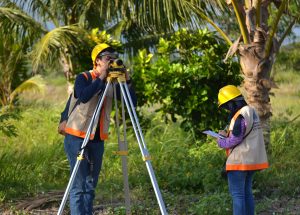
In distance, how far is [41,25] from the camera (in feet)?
40.4

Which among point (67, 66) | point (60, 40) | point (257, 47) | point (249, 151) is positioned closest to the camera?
point (249, 151)

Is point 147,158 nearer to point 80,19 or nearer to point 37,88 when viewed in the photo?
point 80,19

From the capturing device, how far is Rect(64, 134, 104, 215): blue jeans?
18.1 feet

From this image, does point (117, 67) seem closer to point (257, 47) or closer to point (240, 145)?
point (240, 145)

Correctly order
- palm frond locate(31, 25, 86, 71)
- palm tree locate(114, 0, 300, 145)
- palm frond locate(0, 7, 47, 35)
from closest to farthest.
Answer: palm tree locate(114, 0, 300, 145) → palm frond locate(0, 7, 47, 35) → palm frond locate(31, 25, 86, 71)

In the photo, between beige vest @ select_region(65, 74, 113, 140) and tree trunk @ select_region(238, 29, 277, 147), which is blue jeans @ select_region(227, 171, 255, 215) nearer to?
beige vest @ select_region(65, 74, 113, 140)

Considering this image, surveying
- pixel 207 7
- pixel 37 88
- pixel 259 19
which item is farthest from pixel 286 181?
pixel 37 88

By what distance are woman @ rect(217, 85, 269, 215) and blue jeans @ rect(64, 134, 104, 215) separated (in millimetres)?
1126

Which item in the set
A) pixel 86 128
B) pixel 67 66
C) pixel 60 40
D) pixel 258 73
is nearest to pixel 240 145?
pixel 86 128

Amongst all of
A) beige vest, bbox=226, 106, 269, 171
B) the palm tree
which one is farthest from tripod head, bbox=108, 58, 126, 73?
the palm tree

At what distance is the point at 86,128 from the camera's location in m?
5.51

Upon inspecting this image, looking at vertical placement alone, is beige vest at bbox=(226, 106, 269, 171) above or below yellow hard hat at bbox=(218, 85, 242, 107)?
below

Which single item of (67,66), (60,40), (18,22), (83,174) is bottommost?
(83,174)

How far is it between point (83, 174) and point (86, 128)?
41 centimetres
